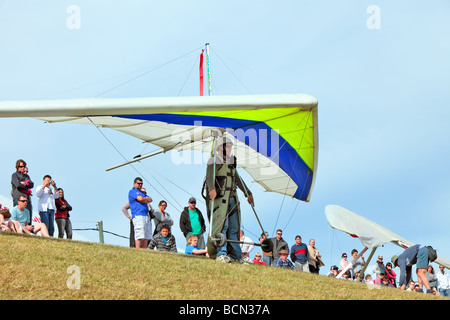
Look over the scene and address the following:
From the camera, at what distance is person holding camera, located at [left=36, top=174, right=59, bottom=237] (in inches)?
445

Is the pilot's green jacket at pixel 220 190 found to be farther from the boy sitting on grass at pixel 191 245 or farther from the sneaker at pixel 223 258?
the boy sitting on grass at pixel 191 245

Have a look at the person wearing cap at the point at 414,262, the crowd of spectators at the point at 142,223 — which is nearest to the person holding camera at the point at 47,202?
the crowd of spectators at the point at 142,223

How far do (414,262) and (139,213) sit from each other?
17.0 ft

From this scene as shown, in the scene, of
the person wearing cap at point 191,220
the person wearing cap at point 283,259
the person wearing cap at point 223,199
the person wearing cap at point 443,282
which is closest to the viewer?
the person wearing cap at point 223,199

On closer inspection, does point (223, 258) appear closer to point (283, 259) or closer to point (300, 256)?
point (283, 259)

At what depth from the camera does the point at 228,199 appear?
10.0 metres

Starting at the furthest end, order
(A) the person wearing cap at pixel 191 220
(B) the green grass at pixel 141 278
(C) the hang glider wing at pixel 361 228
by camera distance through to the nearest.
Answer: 1. (C) the hang glider wing at pixel 361 228
2. (A) the person wearing cap at pixel 191 220
3. (B) the green grass at pixel 141 278

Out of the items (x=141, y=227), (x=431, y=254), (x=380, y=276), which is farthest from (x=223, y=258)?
→ (x=380, y=276)

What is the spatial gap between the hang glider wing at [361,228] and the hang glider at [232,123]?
2.55ft

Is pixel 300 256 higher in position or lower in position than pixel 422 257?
lower

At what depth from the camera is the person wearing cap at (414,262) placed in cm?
1032

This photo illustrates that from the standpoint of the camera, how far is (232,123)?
408 inches
